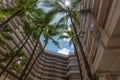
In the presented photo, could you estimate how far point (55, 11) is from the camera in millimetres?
17062

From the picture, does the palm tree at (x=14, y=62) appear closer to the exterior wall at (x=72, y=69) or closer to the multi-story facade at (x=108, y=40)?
the multi-story facade at (x=108, y=40)

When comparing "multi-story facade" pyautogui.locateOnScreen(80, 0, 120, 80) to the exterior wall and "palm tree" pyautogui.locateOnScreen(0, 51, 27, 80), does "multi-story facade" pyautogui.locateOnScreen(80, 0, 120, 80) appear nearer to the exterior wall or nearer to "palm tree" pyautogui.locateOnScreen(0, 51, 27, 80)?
"palm tree" pyautogui.locateOnScreen(0, 51, 27, 80)

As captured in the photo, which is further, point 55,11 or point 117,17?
point 55,11

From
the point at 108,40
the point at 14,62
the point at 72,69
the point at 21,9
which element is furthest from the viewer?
the point at 72,69

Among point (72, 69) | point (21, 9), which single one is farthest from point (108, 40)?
point (72, 69)

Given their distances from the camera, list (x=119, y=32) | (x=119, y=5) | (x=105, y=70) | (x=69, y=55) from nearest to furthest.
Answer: (x=119, y=5), (x=119, y=32), (x=105, y=70), (x=69, y=55)

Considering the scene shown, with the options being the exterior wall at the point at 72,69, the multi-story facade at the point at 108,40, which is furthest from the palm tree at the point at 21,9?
the exterior wall at the point at 72,69

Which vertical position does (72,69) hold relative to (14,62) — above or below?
below

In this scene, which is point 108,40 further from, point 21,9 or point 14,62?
point 14,62

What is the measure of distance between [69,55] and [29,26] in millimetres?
32736

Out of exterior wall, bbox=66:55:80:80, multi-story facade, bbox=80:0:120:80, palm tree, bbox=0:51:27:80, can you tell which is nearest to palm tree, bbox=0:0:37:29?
palm tree, bbox=0:51:27:80

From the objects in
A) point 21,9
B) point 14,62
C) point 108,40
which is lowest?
point 14,62

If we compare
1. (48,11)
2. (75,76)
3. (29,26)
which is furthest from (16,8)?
(75,76)

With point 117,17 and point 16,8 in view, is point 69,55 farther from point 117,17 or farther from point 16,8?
point 117,17
